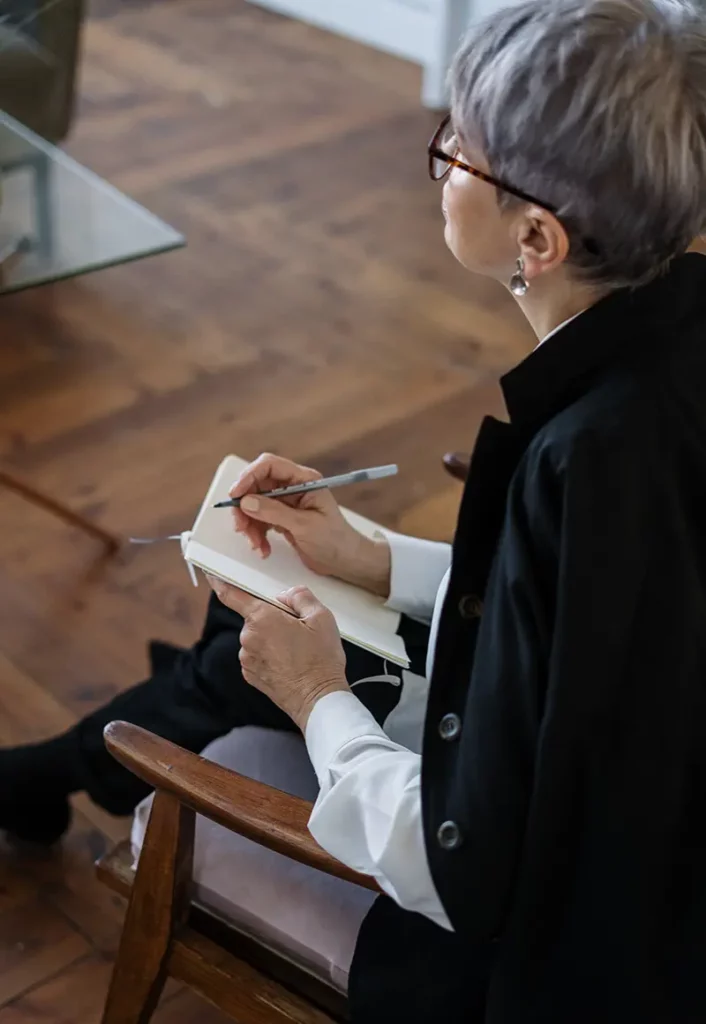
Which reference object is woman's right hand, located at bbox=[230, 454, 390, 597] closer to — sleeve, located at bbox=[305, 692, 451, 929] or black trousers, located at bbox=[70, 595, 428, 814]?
black trousers, located at bbox=[70, 595, 428, 814]

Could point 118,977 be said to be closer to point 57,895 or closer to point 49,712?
point 57,895

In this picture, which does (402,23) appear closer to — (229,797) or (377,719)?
(377,719)

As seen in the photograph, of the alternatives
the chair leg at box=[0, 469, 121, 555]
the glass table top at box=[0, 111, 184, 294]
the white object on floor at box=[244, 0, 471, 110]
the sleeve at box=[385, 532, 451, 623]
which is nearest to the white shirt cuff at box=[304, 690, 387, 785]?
the sleeve at box=[385, 532, 451, 623]

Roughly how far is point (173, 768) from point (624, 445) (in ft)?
1.55

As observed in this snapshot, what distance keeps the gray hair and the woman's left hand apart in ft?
1.43

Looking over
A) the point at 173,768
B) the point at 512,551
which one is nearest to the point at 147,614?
the point at 173,768

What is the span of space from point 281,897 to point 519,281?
0.60m

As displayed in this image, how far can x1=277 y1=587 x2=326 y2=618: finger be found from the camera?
1.17m

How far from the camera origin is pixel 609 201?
0.89 meters

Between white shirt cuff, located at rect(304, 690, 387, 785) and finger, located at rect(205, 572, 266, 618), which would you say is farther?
finger, located at rect(205, 572, 266, 618)

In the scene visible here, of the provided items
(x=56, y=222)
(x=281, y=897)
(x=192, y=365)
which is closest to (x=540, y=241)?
(x=281, y=897)

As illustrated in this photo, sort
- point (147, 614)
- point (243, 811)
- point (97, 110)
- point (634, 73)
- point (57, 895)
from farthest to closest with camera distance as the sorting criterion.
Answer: point (97, 110) → point (147, 614) → point (57, 895) → point (243, 811) → point (634, 73)

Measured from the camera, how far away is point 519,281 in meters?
1.00

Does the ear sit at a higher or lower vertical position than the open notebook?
higher
